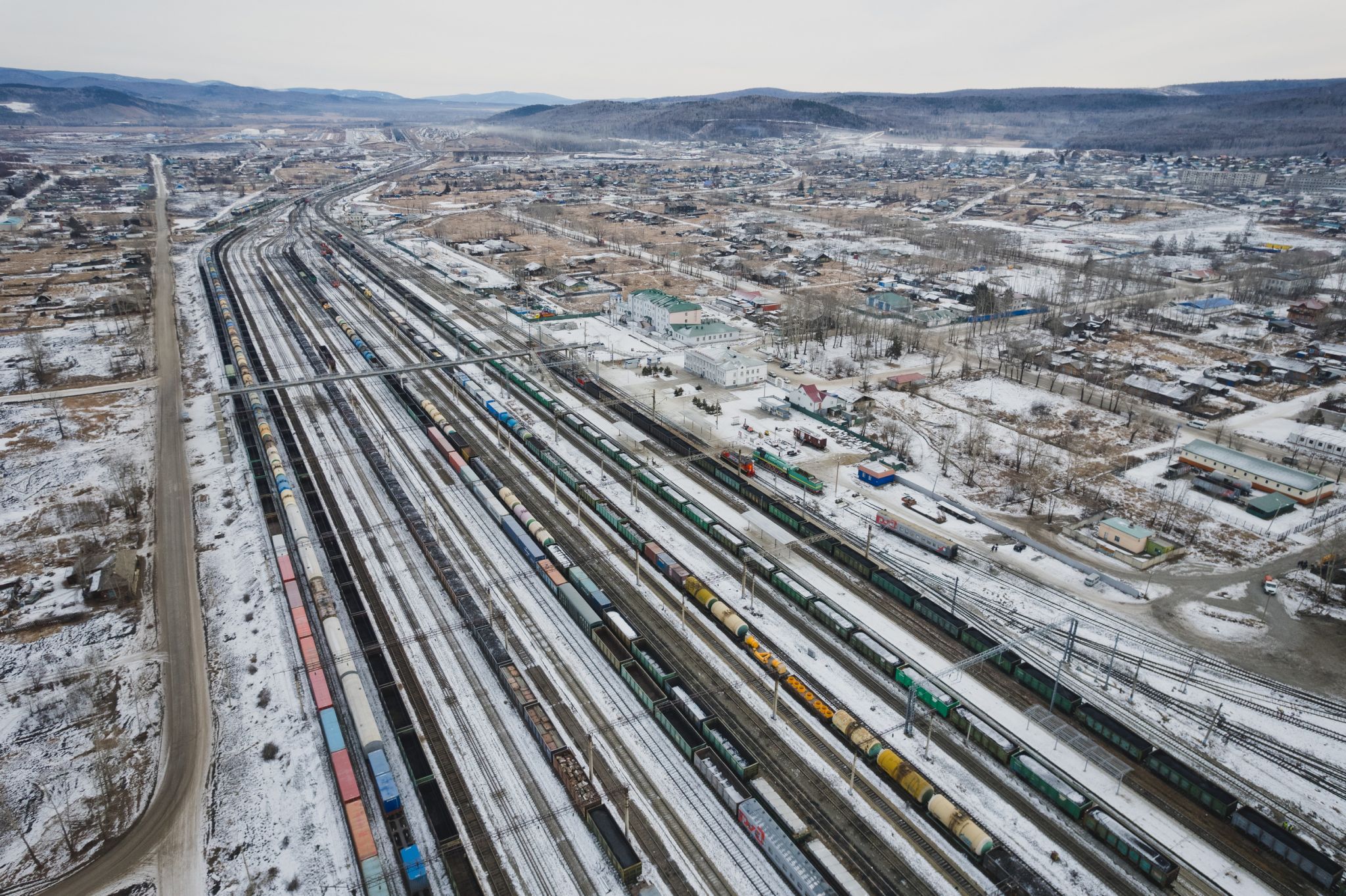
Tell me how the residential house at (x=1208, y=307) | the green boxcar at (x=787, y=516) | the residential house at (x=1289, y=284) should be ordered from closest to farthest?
the green boxcar at (x=787, y=516)
the residential house at (x=1208, y=307)
the residential house at (x=1289, y=284)

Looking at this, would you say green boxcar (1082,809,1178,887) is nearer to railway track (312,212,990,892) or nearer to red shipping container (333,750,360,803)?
railway track (312,212,990,892)

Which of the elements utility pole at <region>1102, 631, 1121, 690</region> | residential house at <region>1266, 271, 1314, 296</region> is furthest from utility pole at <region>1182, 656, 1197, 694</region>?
residential house at <region>1266, 271, 1314, 296</region>

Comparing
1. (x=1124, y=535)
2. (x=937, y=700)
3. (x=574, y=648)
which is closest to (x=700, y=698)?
(x=574, y=648)

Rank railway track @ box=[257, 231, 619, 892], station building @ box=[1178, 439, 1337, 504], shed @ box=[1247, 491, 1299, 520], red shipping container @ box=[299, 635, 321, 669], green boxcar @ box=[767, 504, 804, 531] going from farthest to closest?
station building @ box=[1178, 439, 1337, 504], shed @ box=[1247, 491, 1299, 520], green boxcar @ box=[767, 504, 804, 531], red shipping container @ box=[299, 635, 321, 669], railway track @ box=[257, 231, 619, 892]

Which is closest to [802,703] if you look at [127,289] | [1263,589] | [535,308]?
[1263,589]

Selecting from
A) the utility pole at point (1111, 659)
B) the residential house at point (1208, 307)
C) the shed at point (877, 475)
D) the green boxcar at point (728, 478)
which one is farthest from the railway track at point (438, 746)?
the residential house at point (1208, 307)

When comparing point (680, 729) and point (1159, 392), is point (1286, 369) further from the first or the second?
point (680, 729)

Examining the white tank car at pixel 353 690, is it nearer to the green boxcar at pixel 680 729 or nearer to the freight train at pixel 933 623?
the green boxcar at pixel 680 729
